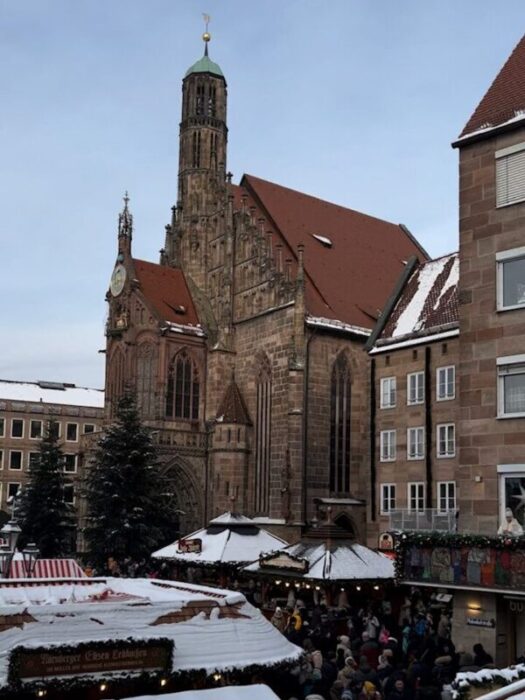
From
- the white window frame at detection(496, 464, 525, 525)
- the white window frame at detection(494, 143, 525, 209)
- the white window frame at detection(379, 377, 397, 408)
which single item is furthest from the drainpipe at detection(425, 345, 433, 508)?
the white window frame at detection(496, 464, 525, 525)

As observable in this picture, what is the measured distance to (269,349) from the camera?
138ft

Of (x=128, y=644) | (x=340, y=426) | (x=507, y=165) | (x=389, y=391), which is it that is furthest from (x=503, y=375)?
(x=340, y=426)

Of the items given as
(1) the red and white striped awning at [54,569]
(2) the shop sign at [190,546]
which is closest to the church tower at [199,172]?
(2) the shop sign at [190,546]

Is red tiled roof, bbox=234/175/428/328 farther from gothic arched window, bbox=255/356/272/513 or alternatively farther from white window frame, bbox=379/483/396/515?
white window frame, bbox=379/483/396/515

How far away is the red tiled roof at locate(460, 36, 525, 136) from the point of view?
70.0 feet

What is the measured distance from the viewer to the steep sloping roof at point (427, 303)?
33469 millimetres

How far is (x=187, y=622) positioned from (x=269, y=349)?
31029 mm

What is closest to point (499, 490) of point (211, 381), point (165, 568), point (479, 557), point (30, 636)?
point (479, 557)

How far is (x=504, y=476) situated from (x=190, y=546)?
1234 centimetres

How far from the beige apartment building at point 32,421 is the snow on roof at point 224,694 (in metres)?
59.8

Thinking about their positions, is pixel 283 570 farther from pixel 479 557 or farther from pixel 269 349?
pixel 269 349

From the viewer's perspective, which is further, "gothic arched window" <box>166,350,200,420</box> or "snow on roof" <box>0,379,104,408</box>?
"snow on roof" <box>0,379,104,408</box>

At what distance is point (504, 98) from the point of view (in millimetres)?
21781

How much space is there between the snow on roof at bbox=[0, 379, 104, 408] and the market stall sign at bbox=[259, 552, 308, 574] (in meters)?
49.4
